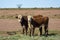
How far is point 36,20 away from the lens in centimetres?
2277

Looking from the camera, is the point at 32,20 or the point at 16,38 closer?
the point at 16,38

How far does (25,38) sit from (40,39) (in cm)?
127

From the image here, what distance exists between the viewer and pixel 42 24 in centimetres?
2311

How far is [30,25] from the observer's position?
2228cm

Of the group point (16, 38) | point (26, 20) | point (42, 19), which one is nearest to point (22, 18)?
point (26, 20)

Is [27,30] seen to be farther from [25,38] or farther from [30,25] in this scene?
[25,38]

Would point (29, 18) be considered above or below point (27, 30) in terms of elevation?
above

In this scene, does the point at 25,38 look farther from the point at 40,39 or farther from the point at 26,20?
the point at 26,20

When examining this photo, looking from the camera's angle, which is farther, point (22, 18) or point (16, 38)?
point (22, 18)

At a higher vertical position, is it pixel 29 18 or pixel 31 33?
pixel 29 18

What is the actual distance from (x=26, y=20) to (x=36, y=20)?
0.98 meters

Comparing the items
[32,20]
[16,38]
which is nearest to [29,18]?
[32,20]

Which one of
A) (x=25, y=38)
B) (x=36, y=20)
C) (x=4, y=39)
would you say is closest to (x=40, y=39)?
(x=25, y=38)

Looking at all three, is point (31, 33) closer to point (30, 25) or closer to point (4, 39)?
point (30, 25)
